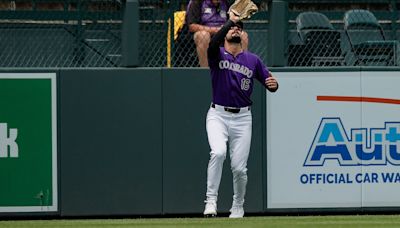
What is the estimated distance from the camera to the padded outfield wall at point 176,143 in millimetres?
9219

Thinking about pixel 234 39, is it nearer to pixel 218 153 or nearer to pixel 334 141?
pixel 218 153

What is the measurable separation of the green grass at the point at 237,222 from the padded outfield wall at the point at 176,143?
405 mm

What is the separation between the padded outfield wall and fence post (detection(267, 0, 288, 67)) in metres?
0.18

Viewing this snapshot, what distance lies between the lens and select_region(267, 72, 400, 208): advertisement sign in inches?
372

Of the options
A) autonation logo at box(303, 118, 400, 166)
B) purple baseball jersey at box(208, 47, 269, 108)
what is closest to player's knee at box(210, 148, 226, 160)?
purple baseball jersey at box(208, 47, 269, 108)

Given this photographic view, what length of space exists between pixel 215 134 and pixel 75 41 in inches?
76.5

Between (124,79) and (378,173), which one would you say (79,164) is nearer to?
(124,79)

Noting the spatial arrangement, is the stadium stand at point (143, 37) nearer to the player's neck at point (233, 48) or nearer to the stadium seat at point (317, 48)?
the stadium seat at point (317, 48)

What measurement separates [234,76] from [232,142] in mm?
683

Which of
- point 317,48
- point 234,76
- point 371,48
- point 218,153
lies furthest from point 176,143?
point 371,48

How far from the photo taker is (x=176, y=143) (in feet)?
30.6

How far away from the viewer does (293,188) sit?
9.50 metres

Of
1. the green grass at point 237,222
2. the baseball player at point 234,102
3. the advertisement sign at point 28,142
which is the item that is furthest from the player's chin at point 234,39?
the advertisement sign at point 28,142

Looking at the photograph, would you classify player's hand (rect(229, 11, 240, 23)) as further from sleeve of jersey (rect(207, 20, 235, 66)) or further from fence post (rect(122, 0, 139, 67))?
fence post (rect(122, 0, 139, 67))
